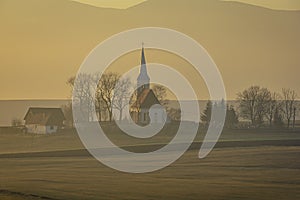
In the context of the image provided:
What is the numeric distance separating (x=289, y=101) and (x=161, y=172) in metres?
1.99

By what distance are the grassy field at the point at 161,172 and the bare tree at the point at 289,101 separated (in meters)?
0.25

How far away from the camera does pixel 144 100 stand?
33.2 feet

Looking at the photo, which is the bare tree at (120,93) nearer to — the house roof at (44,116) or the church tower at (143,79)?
the church tower at (143,79)

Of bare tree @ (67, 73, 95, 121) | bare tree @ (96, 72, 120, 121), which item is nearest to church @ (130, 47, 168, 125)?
bare tree @ (96, 72, 120, 121)

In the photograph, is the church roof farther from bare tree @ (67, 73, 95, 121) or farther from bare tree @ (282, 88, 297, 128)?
bare tree @ (282, 88, 297, 128)

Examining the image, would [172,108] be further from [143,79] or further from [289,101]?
[289,101]

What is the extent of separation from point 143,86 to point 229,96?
3.85 ft

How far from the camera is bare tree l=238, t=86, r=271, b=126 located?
10.1 meters

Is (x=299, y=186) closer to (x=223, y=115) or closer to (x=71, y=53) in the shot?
(x=223, y=115)

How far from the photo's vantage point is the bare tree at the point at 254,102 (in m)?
10.1

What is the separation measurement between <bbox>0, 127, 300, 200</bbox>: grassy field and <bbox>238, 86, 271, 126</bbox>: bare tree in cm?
24

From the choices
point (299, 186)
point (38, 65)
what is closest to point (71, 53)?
point (38, 65)

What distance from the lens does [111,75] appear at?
1024cm

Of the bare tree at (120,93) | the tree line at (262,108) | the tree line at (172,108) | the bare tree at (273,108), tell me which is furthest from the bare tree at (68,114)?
the bare tree at (273,108)
